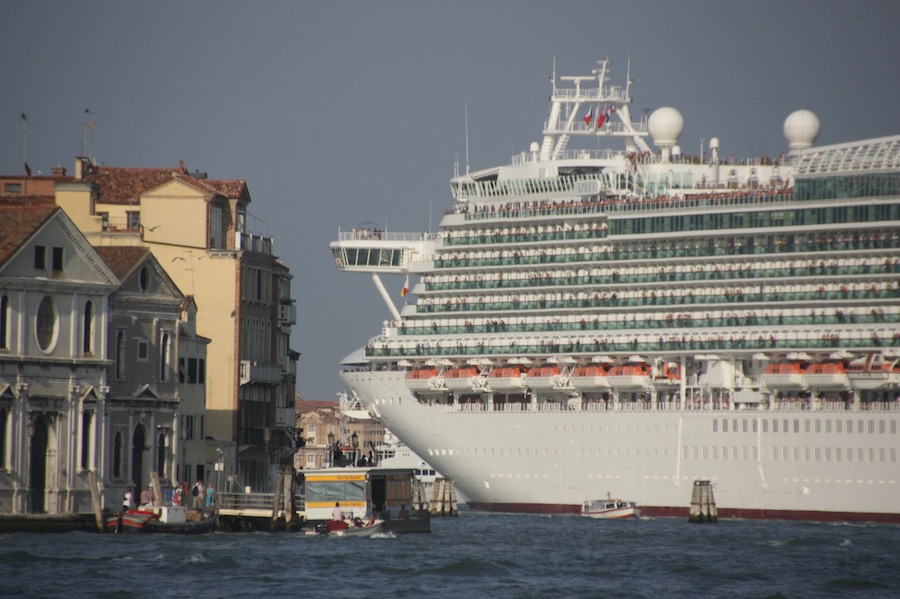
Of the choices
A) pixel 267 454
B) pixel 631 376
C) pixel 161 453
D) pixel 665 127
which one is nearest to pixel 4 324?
pixel 161 453

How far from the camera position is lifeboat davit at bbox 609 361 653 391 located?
4016 inches

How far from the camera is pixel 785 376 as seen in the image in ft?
321

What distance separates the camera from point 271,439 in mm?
94188

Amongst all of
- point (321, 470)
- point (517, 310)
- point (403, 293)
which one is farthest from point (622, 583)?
point (403, 293)

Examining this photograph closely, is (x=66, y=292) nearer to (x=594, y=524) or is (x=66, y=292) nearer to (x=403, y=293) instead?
(x=594, y=524)

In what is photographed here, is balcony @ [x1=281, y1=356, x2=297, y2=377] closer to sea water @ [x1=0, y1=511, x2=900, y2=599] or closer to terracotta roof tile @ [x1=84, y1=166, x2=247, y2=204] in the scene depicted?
terracotta roof tile @ [x1=84, y1=166, x2=247, y2=204]

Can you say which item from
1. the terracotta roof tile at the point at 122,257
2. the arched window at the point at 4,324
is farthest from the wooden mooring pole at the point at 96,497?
the terracotta roof tile at the point at 122,257

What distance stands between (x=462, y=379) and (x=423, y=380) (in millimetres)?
2159

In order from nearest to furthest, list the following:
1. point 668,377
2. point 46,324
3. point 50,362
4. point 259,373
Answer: point 50,362 → point 46,324 → point 259,373 → point 668,377

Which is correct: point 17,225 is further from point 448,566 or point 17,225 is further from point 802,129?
point 802,129

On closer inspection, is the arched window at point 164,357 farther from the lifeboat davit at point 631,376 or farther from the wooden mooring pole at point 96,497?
the lifeboat davit at point 631,376

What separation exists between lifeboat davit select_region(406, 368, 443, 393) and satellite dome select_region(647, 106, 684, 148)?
648 inches

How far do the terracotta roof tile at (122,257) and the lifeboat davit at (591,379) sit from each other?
31774 mm

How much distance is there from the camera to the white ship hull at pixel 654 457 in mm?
95562
